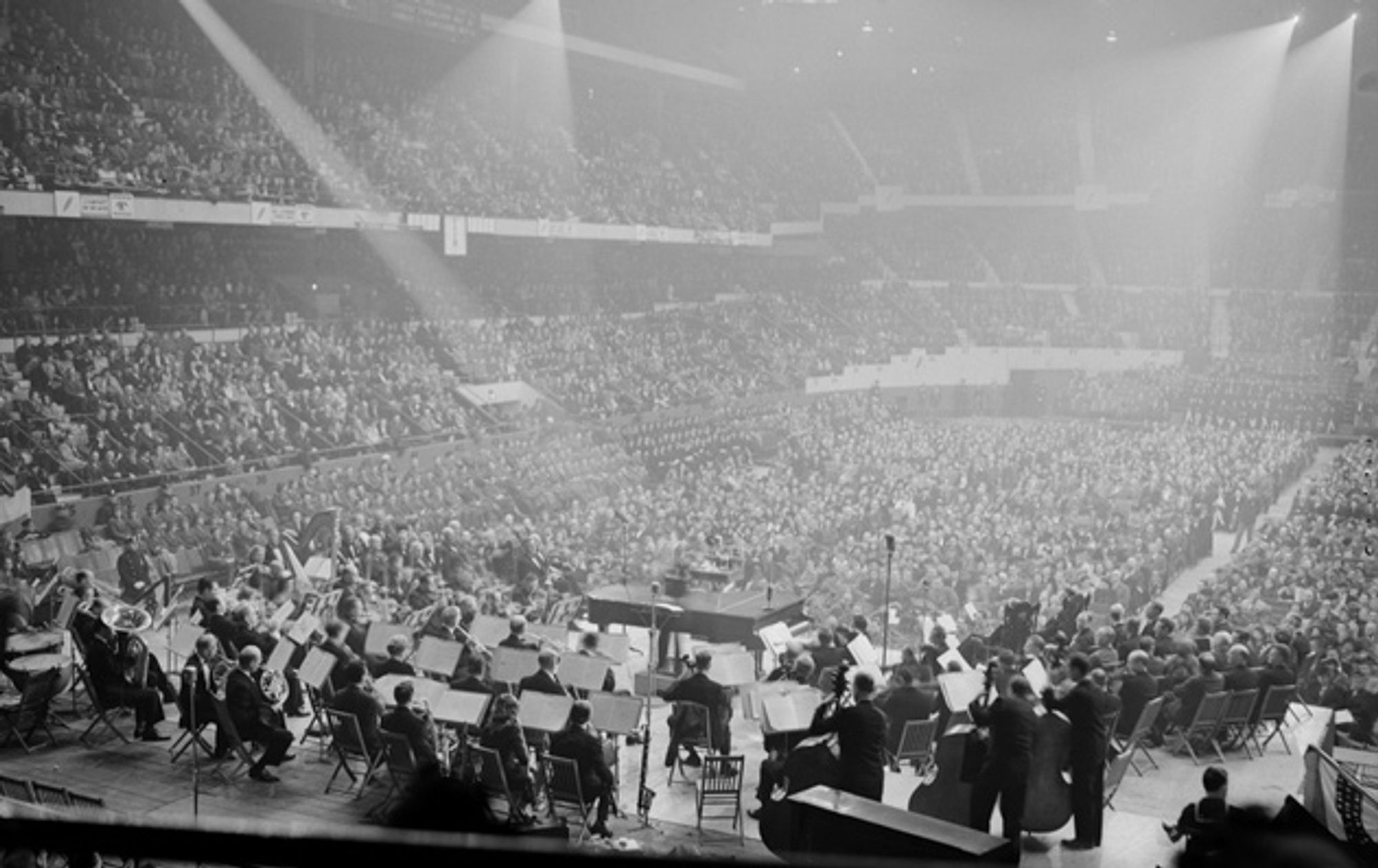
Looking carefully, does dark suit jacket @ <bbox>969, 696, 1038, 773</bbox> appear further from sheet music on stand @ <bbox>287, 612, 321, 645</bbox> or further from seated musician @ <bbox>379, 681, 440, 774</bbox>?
sheet music on stand @ <bbox>287, 612, 321, 645</bbox>

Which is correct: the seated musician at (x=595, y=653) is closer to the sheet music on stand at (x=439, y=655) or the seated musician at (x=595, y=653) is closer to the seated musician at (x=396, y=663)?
the sheet music on stand at (x=439, y=655)

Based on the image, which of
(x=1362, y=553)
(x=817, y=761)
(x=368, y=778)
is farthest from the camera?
(x=1362, y=553)

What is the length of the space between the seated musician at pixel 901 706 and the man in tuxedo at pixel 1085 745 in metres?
1.96

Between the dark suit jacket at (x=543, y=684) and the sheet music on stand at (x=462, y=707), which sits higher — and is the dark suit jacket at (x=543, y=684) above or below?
above

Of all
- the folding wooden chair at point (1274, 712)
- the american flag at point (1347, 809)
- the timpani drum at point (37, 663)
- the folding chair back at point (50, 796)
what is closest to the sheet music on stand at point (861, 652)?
the folding wooden chair at point (1274, 712)

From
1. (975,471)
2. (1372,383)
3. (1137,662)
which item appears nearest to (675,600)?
(1137,662)

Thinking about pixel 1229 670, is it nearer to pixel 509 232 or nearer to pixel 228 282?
pixel 228 282

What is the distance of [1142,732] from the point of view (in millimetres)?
12125

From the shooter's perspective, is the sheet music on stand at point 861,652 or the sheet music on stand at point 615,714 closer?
the sheet music on stand at point 615,714

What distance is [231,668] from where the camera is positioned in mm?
12078

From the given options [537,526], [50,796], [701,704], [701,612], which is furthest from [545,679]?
[537,526]

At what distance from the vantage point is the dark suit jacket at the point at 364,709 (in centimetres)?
1139

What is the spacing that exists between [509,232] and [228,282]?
10.2 m

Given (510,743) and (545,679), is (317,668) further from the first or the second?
(510,743)
